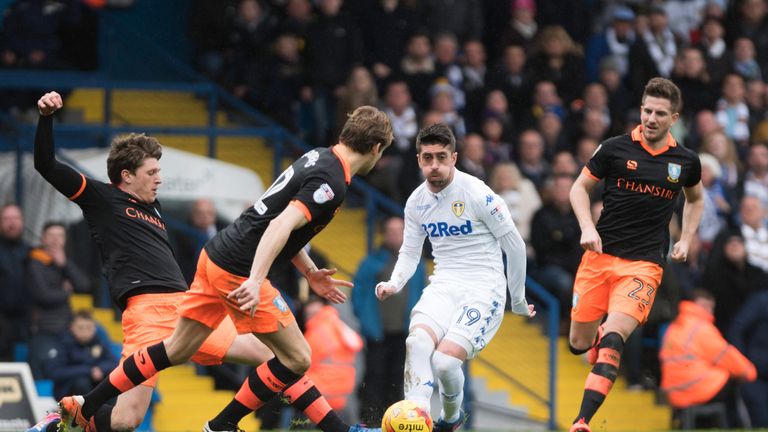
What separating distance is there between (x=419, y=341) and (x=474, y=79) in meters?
8.88

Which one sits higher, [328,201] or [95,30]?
[328,201]

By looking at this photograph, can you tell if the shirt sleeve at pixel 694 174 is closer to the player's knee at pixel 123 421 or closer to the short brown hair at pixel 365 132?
the short brown hair at pixel 365 132

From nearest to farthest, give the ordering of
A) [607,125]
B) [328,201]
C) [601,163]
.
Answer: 1. [328,201]
2. [601,163]
3. [607,125]

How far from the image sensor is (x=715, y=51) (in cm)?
2050

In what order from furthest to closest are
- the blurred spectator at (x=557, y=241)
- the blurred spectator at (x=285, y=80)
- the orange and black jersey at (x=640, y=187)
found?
the blurred spectator at (x=285, y=80) < the blurred spectator at (x=557, y=241) < the orange and black jersey at (x=640, y=187)

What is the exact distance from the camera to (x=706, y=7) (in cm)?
2166

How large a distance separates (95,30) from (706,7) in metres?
8.88

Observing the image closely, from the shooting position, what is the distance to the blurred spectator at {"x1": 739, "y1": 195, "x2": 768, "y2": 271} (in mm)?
17188

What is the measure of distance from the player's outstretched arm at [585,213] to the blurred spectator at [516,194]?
5685 mm

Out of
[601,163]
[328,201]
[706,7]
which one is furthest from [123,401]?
[706,7]

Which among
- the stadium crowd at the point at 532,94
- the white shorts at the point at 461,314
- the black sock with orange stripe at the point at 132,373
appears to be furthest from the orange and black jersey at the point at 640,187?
the stadium crowd at the point at 532,94

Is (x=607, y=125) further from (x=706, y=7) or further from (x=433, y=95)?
(x=706, y=7)

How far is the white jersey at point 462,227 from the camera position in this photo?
34.1 feet

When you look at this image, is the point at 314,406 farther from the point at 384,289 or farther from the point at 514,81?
the point at 514,81
